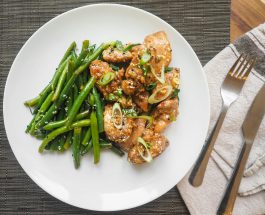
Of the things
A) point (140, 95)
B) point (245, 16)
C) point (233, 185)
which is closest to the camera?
point (140, 95)

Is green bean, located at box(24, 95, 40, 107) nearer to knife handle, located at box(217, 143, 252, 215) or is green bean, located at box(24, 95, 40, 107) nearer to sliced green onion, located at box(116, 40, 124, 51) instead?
sliced green onion, located at box(116, 40, 124, 51)

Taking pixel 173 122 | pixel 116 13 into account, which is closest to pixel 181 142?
pixel 173 122

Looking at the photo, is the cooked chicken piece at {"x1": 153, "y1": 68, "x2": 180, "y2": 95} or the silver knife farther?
the silver knife

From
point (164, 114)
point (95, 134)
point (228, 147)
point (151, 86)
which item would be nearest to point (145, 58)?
point (151, 86)

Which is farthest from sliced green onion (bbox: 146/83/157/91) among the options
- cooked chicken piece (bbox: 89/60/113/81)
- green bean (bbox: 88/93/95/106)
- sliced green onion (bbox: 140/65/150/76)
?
green bean (bbox: 88/93/95/106)

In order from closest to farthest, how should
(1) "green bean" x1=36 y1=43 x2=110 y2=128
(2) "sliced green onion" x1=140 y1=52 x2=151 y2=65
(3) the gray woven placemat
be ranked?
(2) "sliced green onion" x1=140 y1=52 x2=151 y2=65, (1) "green bean" x1=36 y1=43 x2=110 y2=128, (3) the gray woven placemat

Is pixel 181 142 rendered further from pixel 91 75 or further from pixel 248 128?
pixel 91 75

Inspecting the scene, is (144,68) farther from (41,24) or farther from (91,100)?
(41,24)
